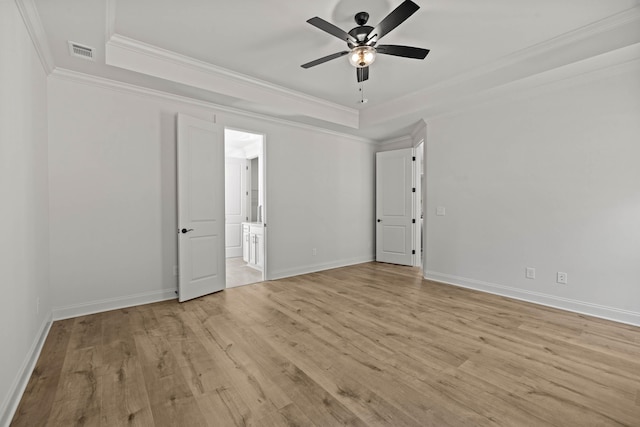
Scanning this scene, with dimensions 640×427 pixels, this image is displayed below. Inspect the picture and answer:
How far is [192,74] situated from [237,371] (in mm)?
3286

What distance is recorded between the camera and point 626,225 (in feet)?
10.1

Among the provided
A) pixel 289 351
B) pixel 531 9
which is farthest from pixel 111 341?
pixel 531 9

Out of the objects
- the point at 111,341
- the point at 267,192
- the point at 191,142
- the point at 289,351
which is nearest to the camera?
the point at 289,351

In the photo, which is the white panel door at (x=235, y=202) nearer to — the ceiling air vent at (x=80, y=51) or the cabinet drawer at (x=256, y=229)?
the cabinet drawer at (x=256, y=229)

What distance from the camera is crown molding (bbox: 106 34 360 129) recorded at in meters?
3.05

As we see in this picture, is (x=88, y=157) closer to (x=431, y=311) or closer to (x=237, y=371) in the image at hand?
(x=237, y=371)

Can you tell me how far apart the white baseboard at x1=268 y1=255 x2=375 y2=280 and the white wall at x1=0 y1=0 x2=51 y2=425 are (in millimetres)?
2891

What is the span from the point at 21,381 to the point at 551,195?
17.4ft

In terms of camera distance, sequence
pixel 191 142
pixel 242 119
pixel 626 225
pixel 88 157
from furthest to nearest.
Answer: pixel 242 119, pixel 191 142, pixel 88 157, pixel 626 225

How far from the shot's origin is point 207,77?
11.9ft

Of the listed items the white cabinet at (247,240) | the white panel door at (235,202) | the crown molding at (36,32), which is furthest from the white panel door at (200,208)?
the white panel door at (235,202)

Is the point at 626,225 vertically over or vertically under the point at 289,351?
over

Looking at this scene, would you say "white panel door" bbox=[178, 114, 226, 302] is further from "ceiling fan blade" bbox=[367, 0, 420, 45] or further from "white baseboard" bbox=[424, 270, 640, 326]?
"white baseboard" bbox=[424, 270, 640, 326]

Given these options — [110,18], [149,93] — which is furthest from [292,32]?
[149,93]
